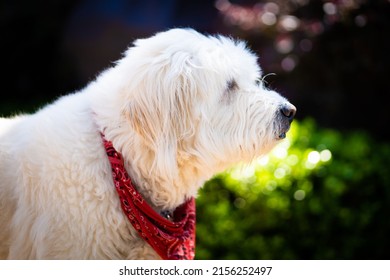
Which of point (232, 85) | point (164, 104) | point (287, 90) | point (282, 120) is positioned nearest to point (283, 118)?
point (282, 120)

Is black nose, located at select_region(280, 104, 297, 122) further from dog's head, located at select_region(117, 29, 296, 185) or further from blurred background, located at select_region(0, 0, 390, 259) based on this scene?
blurred background, located at select_region(0, 0, 390, 259)

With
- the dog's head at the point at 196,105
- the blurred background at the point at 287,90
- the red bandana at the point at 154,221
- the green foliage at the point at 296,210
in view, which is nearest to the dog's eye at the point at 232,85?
the dog's head at the point at 196,105

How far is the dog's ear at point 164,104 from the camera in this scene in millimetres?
2746

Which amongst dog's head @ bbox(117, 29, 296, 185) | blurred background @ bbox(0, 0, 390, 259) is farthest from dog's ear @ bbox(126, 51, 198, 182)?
blurred background @ bbox(0, 0, 390, 259)

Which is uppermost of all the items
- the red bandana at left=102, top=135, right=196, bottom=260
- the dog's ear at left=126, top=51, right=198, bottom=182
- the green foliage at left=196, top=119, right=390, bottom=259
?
the dog's ear at left=126, top=51, right=198, bottom=182

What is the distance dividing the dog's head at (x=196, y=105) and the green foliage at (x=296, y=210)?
171 cm

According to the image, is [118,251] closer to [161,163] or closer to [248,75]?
[161,163]

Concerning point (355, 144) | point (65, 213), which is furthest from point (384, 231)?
point (65, 213)

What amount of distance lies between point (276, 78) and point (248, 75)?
3561mm

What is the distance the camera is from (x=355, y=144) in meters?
5.24

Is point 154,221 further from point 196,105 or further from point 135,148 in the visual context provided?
point 196,105

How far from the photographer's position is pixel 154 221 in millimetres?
2939

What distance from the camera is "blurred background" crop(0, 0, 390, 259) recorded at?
Result: 471 centimetres

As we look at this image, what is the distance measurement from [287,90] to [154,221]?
4.18 meters
